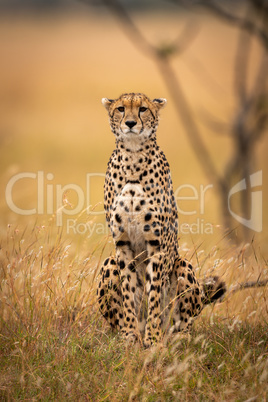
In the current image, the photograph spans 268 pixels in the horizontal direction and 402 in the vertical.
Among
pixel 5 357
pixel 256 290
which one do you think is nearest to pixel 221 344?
A: pixel 256 290

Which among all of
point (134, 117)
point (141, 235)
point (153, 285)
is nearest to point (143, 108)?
point (134, 117)

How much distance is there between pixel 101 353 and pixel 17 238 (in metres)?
1.11

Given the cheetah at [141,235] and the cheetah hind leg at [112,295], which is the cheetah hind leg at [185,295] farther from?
the cheetah hind leg at [112,295]

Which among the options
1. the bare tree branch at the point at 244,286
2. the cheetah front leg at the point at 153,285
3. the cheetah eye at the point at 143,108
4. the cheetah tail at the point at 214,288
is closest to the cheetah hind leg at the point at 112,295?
the cheetah front leg at the point at 153,285

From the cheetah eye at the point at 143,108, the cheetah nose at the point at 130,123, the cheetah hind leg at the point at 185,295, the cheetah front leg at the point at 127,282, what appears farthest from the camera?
the cheetah hind leg at the point at 185,295

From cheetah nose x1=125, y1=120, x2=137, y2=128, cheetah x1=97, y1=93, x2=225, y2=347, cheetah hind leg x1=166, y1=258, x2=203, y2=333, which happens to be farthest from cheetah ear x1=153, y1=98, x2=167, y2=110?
cheetah hind leg x1=166, y1=258, x2=203, y2=333

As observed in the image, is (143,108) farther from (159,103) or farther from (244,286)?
(244,286)

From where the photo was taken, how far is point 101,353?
11.4 feet

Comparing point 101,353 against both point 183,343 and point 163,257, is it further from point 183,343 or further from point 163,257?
point 163,257

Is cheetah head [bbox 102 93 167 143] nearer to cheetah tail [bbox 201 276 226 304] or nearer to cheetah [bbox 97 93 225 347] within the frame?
cheetah [bbox 97 93 225 347]

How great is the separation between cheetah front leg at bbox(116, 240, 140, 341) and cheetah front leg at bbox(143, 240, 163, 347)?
11 cm

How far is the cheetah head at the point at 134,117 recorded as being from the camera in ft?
12.3

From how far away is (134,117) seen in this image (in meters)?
3.77

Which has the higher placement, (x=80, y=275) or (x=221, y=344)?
(x=80, y=275)
